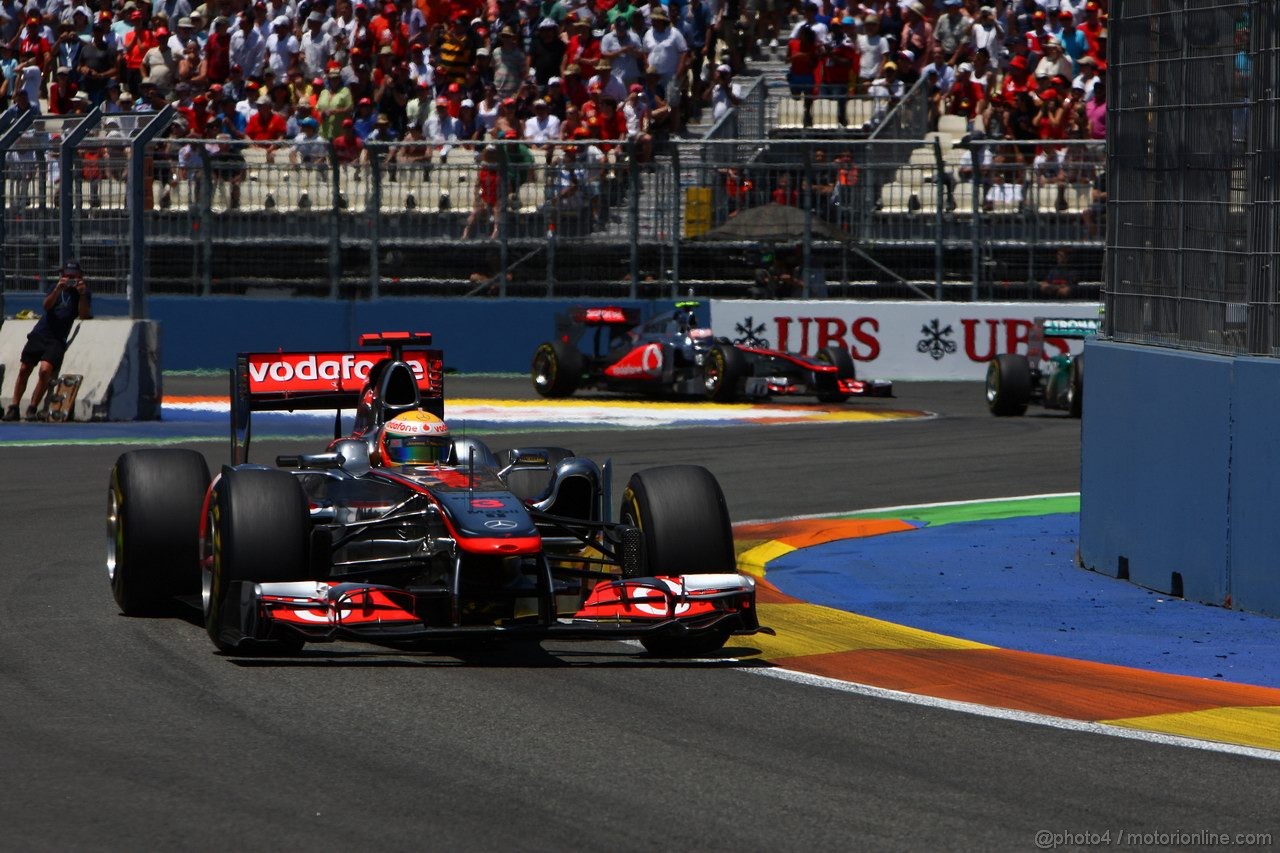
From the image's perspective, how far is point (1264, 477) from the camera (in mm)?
8719

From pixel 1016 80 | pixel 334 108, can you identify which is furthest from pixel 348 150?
pixel 1016 80

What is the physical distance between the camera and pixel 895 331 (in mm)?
24984

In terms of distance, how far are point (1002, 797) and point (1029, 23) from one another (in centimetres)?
2175

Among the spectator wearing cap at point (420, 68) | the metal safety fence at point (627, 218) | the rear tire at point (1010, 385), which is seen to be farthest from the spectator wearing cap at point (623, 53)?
the rear tire at point (1010, 385)

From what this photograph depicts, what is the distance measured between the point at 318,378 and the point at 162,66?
72.9 ft

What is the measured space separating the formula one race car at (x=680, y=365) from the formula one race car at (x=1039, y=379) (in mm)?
1604

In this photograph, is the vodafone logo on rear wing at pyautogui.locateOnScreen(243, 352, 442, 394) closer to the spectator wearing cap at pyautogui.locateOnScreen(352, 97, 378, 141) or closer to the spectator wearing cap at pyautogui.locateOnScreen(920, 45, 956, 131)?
the spectator wearing cap at pyautogui.locateOnScreen(920, 45, 956, 131)

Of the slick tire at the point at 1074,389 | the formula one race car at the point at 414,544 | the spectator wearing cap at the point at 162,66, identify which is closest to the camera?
the formula one race car at the point at 414,544

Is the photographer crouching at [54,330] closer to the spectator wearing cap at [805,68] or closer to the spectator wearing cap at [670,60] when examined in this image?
the spectator wearing cap at [670,60]

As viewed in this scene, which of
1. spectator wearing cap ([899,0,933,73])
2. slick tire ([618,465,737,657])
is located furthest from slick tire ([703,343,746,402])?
slick tire ([618,465,737,657])

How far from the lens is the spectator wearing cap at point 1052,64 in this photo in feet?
82.2

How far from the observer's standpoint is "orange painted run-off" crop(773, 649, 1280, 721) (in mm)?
7059

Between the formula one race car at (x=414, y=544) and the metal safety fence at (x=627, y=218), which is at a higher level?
the metal safety fence at (x=627, y=218)

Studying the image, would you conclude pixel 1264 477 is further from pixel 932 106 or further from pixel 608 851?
pixel 932 106
